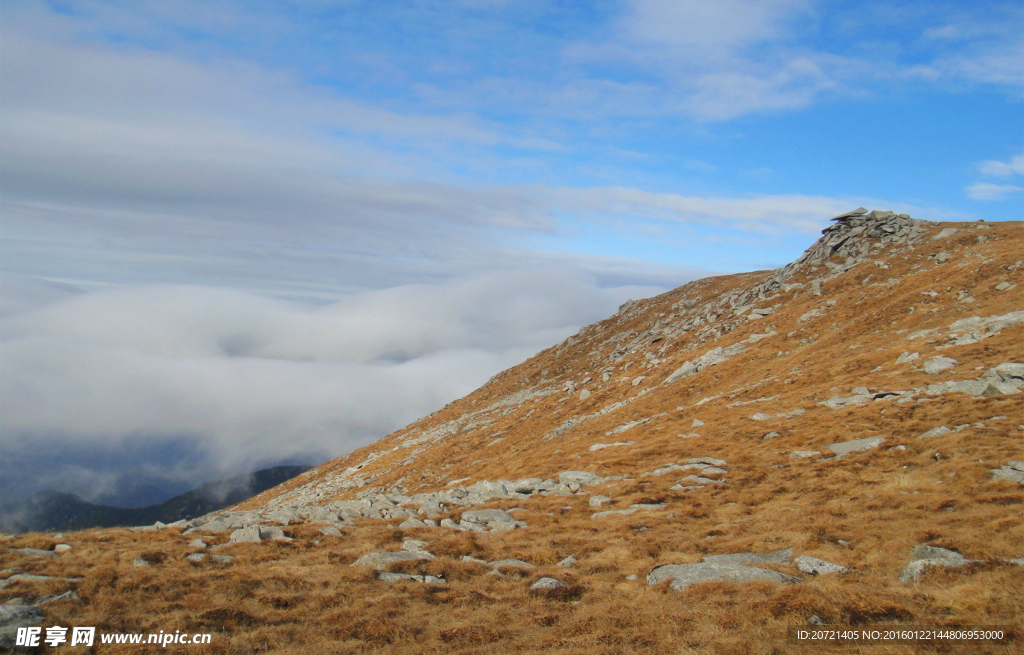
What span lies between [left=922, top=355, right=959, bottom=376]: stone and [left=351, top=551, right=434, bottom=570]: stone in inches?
1394

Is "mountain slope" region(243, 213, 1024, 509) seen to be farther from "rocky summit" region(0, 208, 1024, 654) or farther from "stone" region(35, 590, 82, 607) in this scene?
"stone" region(35, 590, 82, 607)

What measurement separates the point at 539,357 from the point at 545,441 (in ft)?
186

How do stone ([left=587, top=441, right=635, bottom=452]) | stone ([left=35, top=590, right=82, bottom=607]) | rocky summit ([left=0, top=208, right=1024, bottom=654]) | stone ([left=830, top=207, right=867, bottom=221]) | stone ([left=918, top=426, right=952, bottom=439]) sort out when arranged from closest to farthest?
rocky summit ([left=0, top=208, right=1024, bottom=654]), stone ([left=35, top=590, right=82, bottom=607]), stone ([left=918, top=426, right=952, bottom=439]), stone ([left=587, top=441, right=635, bottom=452]), stone ([left=830, top=207, right=867, bottom=221])

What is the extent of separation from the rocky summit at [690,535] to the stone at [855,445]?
250 mm

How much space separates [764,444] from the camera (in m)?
32.9

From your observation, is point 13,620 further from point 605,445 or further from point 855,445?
point 605,445

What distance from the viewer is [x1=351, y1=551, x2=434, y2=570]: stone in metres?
18.9

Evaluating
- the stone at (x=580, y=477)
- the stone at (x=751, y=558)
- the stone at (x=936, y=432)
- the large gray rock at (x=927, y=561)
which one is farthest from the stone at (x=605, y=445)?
the large gray rock at (x=927, y=561)

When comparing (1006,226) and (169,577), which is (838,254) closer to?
(1006,226)

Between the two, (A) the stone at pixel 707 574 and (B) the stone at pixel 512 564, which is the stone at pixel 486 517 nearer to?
(B) the stone at pixel 512 564

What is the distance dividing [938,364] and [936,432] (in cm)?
1212

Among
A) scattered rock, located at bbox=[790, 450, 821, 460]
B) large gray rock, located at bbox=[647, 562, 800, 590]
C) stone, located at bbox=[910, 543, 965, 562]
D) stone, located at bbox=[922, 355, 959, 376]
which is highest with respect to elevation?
stone, located at bbox=[922, 355, 959, 376]

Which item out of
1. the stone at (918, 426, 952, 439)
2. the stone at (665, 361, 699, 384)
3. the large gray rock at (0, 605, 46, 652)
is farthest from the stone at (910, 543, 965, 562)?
the stone at (665, 361, 699, 384)

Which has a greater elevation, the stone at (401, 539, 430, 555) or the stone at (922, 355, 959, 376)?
the stone at (922, 355, 959, 376)
